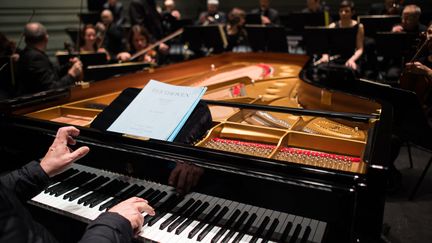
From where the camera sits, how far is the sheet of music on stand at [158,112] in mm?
1841

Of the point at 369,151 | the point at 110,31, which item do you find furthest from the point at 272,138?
the point at 110,31

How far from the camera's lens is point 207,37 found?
7.64m

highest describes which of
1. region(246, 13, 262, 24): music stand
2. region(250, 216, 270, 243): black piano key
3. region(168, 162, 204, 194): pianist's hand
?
region(246, 13, 262, 24): music stand

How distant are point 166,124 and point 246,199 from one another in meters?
0.60

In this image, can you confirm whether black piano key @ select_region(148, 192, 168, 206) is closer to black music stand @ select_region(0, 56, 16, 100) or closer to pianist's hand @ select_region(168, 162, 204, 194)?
pianist's hand @ select_region(168, 162, 204, 194)

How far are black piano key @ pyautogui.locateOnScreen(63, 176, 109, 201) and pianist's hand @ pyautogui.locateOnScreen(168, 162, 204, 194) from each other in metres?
0.47

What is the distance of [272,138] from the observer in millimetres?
2092

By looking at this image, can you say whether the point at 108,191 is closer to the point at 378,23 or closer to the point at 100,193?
the point at 100,193

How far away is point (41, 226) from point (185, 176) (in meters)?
0.63

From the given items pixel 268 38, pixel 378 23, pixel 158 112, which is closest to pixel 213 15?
pixel 268 38

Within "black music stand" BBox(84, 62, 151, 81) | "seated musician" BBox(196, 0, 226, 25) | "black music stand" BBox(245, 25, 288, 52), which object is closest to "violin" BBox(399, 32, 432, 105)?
"black music stand" BBox(84, 62, 151, 81)

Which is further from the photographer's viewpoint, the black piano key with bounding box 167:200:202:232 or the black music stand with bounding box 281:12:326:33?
the black music stand with bounding box 281:12:326:33

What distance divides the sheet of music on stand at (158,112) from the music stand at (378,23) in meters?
3.66

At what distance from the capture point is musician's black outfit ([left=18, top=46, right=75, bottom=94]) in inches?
183
